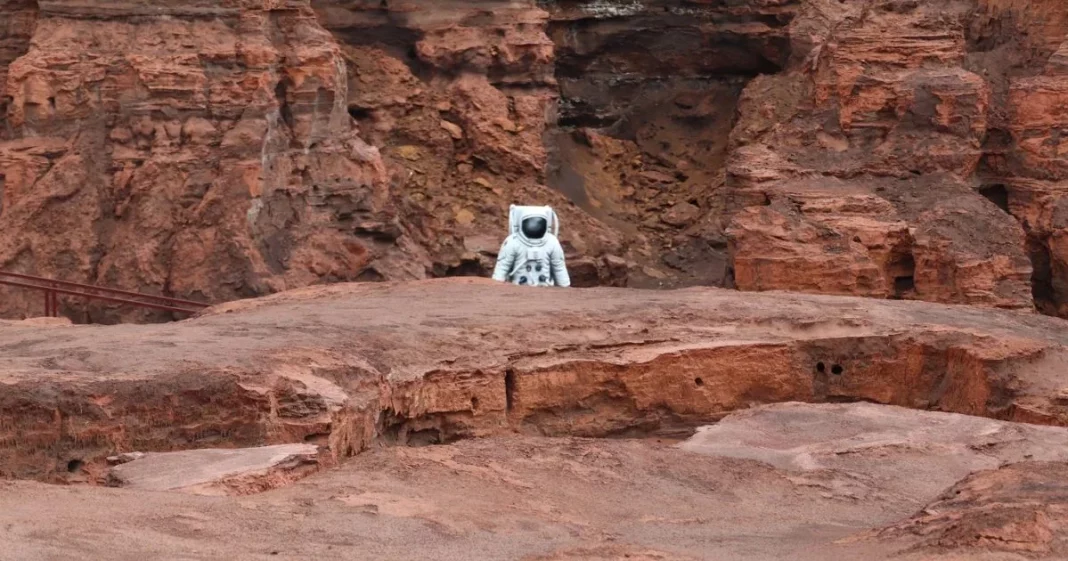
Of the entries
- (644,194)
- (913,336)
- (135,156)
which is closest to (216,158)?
(135,156)

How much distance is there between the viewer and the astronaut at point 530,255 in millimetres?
15773

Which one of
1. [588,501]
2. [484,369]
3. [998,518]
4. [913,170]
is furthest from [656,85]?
[998,518]

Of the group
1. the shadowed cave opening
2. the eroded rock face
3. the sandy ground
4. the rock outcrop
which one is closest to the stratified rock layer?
the sandy ground

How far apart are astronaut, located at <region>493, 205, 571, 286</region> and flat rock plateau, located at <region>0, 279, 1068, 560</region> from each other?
3.63 feet

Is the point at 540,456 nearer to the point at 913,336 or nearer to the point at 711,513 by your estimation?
the point at 711,513

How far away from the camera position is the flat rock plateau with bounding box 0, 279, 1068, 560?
7.80m

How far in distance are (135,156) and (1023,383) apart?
35.6 ft

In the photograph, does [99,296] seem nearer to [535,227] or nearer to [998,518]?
[535,227]

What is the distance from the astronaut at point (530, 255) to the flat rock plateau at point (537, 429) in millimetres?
1107

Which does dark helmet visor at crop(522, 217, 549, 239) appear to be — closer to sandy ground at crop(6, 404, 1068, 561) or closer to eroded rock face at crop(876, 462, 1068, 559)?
sandy ground at crop(6, 404, 1068, 561)

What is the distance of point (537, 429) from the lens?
1180 centimetres

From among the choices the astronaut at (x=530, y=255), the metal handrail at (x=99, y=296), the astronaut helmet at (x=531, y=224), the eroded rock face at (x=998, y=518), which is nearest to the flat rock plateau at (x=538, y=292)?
the eroded rock face at (x=998, y=518)

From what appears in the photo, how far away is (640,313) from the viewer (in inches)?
498

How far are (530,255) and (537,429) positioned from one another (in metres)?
4.15
